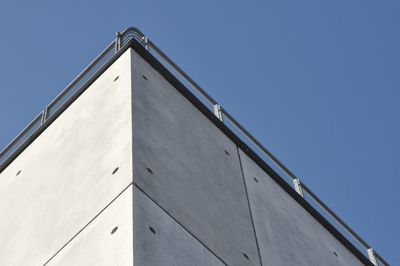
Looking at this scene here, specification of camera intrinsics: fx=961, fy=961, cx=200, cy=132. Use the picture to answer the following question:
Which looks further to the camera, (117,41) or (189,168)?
(117,41)

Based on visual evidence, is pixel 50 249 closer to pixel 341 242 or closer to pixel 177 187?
pixel 177 187

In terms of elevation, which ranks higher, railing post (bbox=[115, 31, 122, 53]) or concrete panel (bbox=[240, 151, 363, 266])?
railing post (bbox=[115, 31, 122, 53])

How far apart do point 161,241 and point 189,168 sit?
1677 mm

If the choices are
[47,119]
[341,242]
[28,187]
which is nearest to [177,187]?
[28,187]

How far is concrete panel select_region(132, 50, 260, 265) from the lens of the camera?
7305 millimetres

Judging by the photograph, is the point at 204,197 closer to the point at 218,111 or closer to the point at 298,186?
the point at 218,111

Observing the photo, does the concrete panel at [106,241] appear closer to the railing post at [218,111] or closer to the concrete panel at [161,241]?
the concrete panel at [161,241]

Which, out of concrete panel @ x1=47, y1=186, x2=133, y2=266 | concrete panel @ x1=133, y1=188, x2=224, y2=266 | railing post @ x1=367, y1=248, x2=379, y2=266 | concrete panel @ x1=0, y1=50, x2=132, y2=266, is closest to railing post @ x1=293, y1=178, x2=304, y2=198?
railing post @ x1=367, y1=248, x2=379, y2=266

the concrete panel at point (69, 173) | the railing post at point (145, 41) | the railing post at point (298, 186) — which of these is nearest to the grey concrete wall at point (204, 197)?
the concrete panel at point (69, 173)

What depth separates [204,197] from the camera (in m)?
7.93

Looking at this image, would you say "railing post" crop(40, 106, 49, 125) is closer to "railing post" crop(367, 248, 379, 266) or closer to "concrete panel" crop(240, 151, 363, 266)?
"concrete panel" crop(240, 151, 363, 266)

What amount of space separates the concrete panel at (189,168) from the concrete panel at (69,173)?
0.18 meters

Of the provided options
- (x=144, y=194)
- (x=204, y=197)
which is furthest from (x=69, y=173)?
Result: (x=144, y=194)

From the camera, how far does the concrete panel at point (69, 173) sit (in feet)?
23.8
